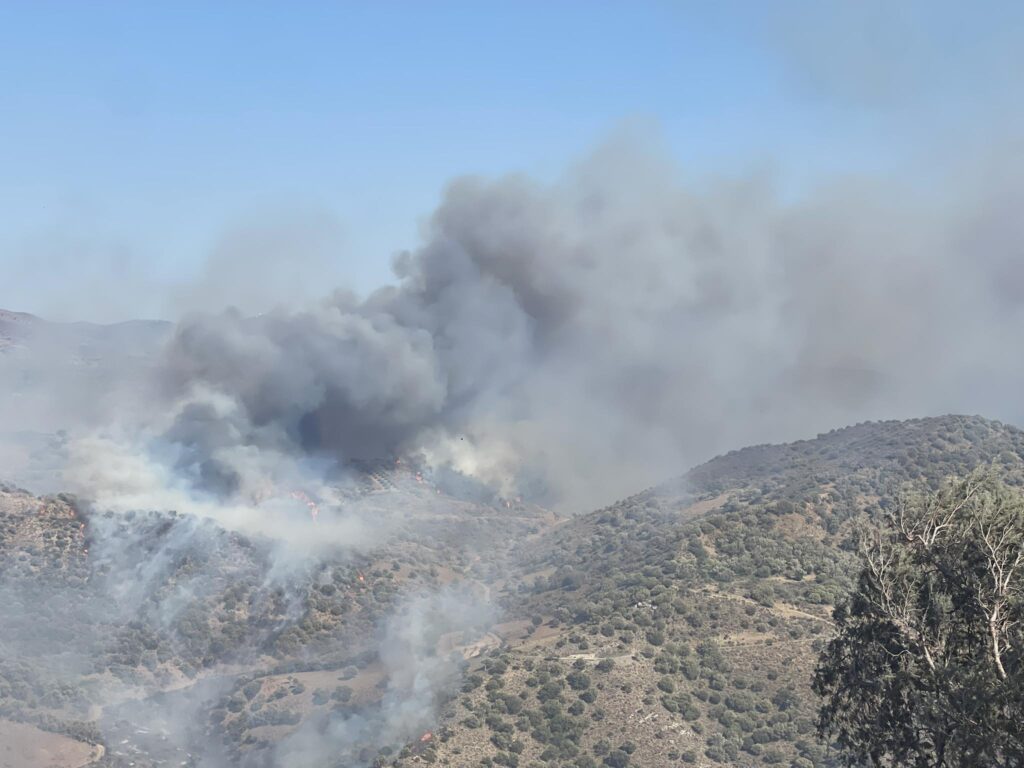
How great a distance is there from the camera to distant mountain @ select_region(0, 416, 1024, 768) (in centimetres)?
4838

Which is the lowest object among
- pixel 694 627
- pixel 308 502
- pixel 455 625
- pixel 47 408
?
pixel 694 627

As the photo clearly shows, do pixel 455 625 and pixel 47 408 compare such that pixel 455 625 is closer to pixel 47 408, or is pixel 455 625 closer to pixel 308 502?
pixel 308 502

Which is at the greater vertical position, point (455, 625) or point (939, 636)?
point (455, 625)

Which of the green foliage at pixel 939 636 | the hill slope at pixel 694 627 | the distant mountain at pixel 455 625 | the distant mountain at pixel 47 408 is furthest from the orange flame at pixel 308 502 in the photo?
the green foliage at pixel 939 636

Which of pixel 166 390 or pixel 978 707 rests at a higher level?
pixel 166 390

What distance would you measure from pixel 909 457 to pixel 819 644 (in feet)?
130

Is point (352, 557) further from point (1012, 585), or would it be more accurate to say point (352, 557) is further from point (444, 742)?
point (1012, 585)

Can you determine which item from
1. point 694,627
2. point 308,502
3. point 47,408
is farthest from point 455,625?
point 47,408

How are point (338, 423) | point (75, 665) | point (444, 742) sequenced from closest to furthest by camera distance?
point (444, 742)
point (75, 665)
point (338, 423)

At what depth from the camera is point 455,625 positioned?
71812 millimetres

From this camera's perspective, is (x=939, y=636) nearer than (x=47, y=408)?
Yes

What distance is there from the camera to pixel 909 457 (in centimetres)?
8656

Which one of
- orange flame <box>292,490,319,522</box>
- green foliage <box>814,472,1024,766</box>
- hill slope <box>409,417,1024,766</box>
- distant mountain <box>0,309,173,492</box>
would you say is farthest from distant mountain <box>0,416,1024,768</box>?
distant mountain <box>0,309,173,492</box>

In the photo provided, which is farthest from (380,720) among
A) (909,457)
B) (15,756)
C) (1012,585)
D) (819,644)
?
(909,457)
